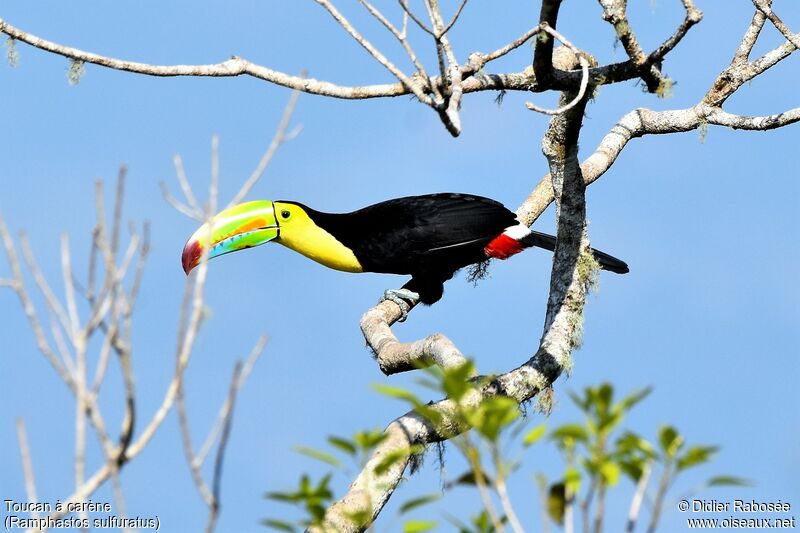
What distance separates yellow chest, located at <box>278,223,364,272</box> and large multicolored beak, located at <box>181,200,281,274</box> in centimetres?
10

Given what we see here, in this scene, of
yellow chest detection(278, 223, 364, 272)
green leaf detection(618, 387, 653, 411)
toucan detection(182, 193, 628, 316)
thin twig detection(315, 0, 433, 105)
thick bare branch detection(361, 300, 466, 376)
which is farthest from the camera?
yellow chest detection(278, 223, 364, 272)

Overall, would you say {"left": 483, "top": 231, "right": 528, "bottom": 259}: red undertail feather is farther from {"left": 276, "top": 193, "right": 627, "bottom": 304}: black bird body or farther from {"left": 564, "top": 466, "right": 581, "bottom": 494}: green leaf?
{"left": 564, "top": 466, "right": 581, "bottom": 494}: green leaf

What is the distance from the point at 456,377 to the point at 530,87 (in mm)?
2781

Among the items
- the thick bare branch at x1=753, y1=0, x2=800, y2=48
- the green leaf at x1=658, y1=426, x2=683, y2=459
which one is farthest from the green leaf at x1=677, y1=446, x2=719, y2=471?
the thick bare branch at x1=753, y1=0, x2=800, y2=48

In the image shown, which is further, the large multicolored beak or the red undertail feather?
the red undertail feather

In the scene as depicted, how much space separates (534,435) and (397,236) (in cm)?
405

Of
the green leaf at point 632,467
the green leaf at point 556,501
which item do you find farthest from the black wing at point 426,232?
the green leaf at point 632,467

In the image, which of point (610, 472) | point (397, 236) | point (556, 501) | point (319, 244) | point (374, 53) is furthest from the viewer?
point (319, 244)

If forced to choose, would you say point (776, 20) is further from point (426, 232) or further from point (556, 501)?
point (556, 501)

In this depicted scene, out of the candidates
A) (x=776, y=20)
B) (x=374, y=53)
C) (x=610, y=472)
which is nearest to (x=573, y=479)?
(x=610, y=472)

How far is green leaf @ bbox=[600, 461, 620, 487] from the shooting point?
1579mm

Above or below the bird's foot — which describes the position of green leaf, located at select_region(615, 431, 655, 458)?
below

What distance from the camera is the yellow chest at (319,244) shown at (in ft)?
19.3

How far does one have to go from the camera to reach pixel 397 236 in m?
5.70
